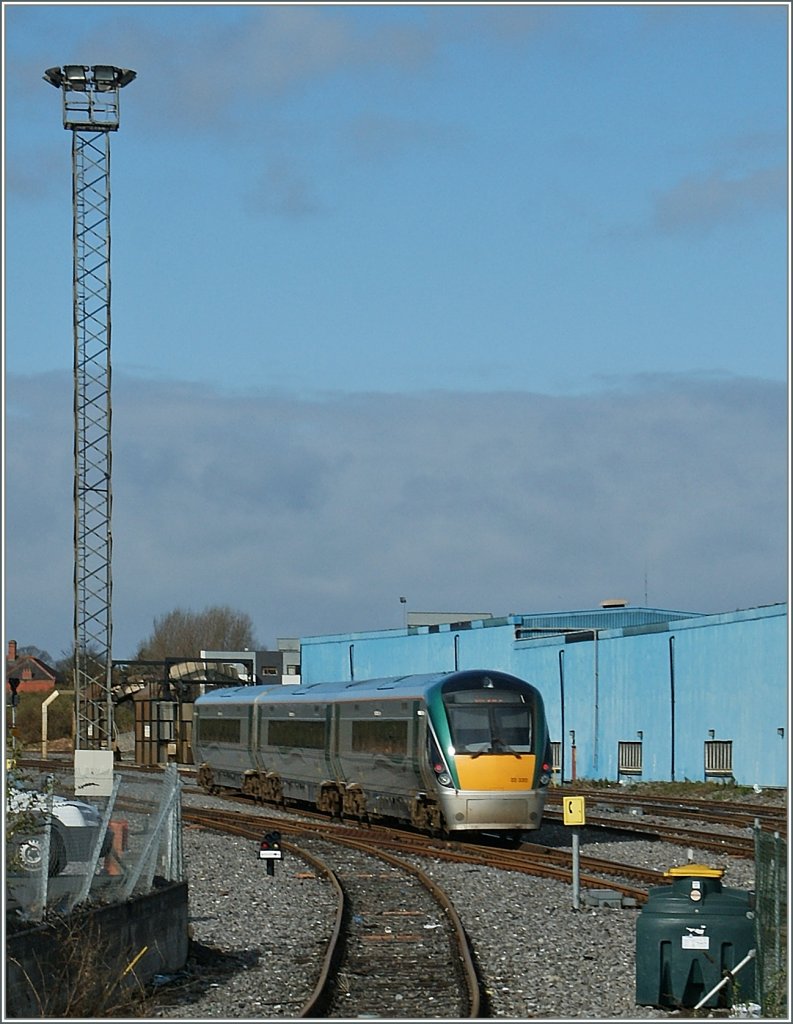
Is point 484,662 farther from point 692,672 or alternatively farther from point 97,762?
point 97,762

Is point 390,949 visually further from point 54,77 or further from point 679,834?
point 54,77

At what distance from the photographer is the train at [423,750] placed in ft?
87.1

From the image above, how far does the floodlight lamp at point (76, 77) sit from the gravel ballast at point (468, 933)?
69.7 feet

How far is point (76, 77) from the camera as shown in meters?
39.0

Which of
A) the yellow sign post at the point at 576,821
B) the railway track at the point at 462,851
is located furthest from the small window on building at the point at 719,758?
the yellow sign post at the point at 576,821

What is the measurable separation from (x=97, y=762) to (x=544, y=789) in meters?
11.1

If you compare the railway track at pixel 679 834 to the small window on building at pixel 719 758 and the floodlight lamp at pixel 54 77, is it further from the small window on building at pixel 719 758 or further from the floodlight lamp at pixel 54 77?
the floodlight lamp at pixel 54 77

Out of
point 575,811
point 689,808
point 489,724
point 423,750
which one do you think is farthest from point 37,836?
point 689,808

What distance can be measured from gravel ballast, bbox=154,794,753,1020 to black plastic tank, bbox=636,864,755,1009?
0.28m

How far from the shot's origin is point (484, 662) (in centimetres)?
6288

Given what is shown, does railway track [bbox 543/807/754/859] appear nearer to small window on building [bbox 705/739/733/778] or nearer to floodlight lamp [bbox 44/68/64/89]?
small window on building [bbox 705/739/733/778]

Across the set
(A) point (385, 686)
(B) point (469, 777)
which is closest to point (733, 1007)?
(B) point (469, 777)

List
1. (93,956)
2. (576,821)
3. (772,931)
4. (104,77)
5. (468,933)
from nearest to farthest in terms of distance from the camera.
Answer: (93,956)
(772,931)
(468,933)
(576,821)
(104,77)

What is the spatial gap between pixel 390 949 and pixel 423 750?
11.3m
